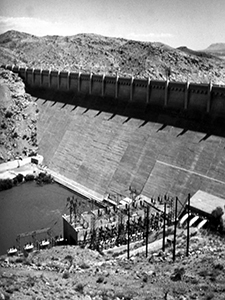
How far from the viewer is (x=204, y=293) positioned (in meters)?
12.7

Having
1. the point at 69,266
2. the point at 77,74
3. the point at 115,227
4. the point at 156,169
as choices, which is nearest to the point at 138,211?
the point at 115,227

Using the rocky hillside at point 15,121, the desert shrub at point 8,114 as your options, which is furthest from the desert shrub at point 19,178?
the desert shrub at point 8,114

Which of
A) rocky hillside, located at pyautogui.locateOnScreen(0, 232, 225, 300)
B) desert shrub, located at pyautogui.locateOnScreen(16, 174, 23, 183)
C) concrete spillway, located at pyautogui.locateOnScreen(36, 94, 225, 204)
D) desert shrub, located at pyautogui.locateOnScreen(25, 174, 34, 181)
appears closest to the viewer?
rocky hillside, located at pyautogui.locateOnScreen(0, 232, 225, 300)

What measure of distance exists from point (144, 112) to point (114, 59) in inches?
1510

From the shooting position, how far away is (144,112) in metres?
36.7

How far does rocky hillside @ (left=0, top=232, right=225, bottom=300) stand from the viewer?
1255cm

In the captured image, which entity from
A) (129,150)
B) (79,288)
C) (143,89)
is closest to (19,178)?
(129,150)

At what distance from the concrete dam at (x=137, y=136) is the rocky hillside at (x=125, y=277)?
1011 centimetres

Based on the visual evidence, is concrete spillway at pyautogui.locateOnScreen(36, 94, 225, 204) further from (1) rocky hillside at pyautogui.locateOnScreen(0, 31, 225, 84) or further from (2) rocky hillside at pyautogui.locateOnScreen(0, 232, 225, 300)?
(1) rocky hillside at pyautogui.locateOnScreen(0, 31, 225, 84)

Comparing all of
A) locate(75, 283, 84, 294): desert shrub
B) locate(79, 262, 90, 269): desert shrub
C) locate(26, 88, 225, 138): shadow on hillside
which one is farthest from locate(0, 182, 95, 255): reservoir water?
locate(75, 283, 84, 294): desert shrub

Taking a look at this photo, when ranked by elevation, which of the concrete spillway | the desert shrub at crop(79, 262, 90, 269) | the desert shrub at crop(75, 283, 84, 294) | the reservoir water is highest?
the concrete spillway

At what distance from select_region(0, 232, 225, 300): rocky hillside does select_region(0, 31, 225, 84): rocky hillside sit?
164 ft

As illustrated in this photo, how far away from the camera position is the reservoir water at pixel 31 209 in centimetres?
2656

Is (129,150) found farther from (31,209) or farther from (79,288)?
(79,288)
